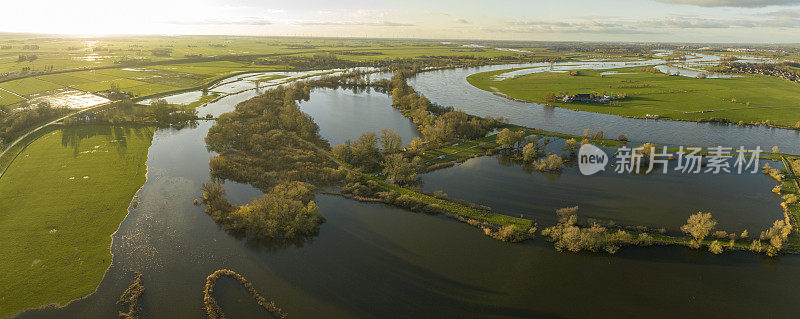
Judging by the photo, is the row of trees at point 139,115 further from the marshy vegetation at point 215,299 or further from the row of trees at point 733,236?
the row of trees at point 733,236

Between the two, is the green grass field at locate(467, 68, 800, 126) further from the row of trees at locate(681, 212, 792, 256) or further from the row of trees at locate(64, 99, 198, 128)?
the row of trees at locate(64, 99, 198, 128)

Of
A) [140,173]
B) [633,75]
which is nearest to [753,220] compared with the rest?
[140,173]

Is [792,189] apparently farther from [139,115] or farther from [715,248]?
[139,115]

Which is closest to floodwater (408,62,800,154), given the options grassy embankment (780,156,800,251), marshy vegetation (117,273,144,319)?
grassy embankment (780,156,800,251)

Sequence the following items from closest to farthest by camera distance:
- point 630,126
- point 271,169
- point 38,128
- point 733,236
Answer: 1. point 733,236
2. point 271,169
3. point 38,128
4. point 630,126

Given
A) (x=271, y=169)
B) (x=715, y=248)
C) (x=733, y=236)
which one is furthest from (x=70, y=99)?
(x=733, y=236)

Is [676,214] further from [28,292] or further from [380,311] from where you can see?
[28,292]
